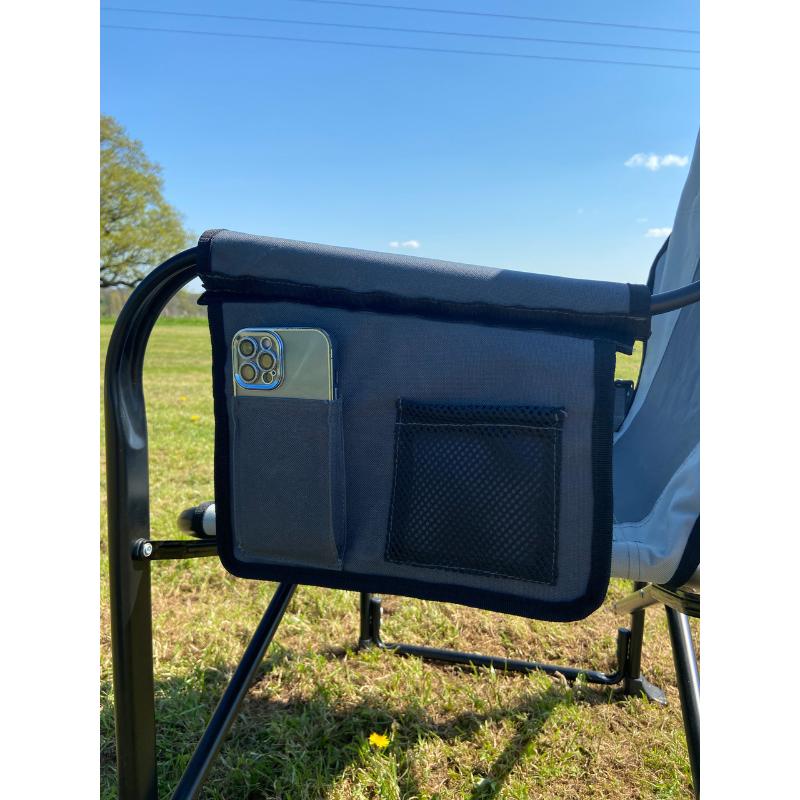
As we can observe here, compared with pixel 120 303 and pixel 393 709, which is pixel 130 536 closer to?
pixel 393 709

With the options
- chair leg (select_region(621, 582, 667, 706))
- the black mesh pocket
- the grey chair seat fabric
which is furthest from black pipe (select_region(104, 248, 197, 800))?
chair leg (select_region(621, 582, 667, 706))

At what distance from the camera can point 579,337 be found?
29.3 inches

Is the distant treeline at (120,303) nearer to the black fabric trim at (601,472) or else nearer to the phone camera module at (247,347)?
the phone camera module at (247,347)

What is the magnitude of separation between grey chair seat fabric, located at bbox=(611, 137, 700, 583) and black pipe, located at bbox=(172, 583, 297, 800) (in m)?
0.57

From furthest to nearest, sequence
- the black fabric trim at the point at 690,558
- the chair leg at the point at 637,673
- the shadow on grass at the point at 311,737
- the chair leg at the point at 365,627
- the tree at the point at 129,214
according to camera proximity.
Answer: the tree at the point at 129,214
the chair leg at the point at 365,627
the chair leg at the point at 637,673
the shadow on grass at the point at 311,737
the black fabric trim at the point at 690,558

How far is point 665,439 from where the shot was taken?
53.6 inches

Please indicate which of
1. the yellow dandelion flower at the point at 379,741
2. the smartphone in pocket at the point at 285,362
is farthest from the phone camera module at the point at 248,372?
the yellow dandelion flower at the point at 379,741

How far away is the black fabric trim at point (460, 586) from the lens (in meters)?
0.74

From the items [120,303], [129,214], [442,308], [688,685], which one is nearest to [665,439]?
[688,685]

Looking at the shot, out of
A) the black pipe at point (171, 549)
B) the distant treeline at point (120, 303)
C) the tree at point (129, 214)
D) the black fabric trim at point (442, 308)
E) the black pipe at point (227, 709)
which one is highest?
the tree at point (129, 214)

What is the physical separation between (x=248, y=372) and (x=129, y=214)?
79.9ft

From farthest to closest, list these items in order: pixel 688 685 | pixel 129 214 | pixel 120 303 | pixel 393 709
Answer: pixel 129 214 < pixel 120 303 < pixel 393 709 < pixel 688 685

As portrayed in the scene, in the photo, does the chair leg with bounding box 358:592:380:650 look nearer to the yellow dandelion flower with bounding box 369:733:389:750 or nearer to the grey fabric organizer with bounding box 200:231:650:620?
the yellow dandelion flower with bounding box 369:733:389:750
